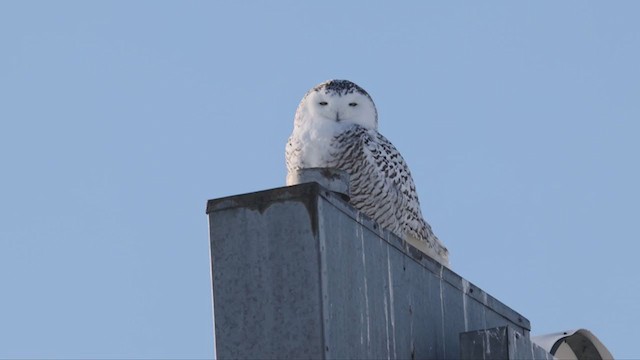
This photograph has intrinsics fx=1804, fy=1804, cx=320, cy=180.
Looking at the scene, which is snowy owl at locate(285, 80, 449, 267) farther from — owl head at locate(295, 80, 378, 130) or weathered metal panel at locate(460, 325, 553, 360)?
weathered metal panel at locate(460, 325, 553, 360)

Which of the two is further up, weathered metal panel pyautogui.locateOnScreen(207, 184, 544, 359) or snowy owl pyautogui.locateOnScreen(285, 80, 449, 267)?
snowy owl pyautogui.locateOnScreen(285, 80, 449, 267)

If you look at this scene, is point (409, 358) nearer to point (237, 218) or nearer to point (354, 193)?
point (237, 218)

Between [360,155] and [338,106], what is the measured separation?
2.19ft

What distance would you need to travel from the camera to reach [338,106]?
1312cm

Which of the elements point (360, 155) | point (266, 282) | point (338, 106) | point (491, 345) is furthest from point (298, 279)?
point (338, 106)

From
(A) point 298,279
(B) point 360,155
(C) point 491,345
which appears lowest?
(C) point 491,345

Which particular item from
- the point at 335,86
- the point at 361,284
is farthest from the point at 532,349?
the point at 335,86

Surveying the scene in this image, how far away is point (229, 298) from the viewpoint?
6.46 meters

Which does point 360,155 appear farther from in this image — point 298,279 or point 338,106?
point 298,279

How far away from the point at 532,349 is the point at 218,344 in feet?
4.85

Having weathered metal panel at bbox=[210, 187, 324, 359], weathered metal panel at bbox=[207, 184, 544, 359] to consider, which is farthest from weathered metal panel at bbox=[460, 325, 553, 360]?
weathered metal panel at bbox=[210, 187, 324, 359]

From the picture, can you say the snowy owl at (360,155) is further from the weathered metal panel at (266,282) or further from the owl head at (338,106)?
the weathered metal panel at (266,282)

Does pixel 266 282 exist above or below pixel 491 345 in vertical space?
above

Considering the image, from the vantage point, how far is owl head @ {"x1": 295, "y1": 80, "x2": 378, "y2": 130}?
1304 cm
